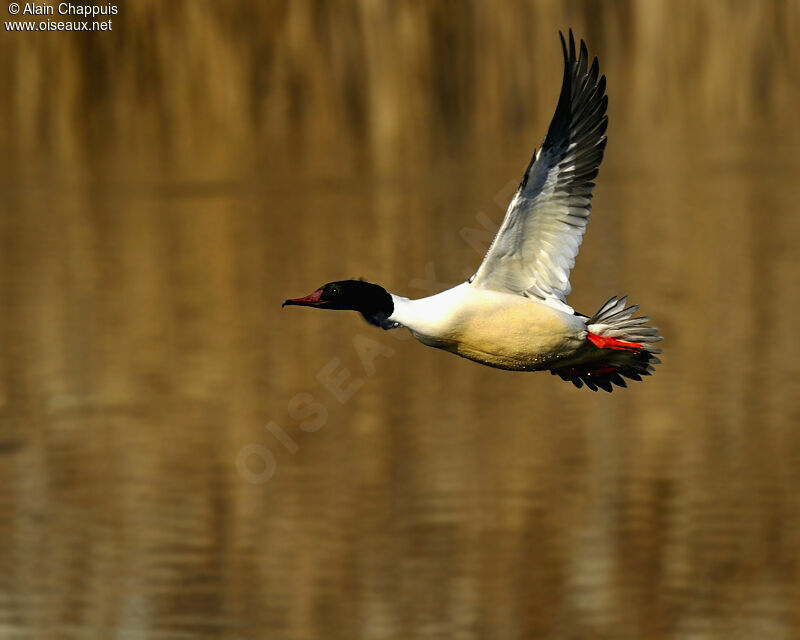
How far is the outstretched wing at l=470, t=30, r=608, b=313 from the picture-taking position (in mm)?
6008

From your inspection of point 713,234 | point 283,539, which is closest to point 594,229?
point 713,234

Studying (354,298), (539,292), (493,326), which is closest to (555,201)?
(539,292)

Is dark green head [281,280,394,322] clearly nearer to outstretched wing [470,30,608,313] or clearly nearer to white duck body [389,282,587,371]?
white duck body [389,282,587,371]

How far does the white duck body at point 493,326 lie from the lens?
228 inches

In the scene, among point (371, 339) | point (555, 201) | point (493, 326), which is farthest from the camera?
point (371, 339)

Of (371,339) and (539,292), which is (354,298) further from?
(371,339)

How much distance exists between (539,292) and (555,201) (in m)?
0.35

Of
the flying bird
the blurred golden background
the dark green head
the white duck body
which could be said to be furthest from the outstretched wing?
the blurred golden background

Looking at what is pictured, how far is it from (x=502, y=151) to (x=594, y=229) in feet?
27.4

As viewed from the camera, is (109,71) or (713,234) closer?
(713,234)

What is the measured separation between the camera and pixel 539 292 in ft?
20.2

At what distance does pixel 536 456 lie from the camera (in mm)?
12977

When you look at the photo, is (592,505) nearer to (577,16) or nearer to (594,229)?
(594,229)

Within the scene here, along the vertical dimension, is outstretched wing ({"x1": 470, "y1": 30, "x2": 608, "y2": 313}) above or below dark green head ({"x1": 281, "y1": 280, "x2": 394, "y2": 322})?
above
